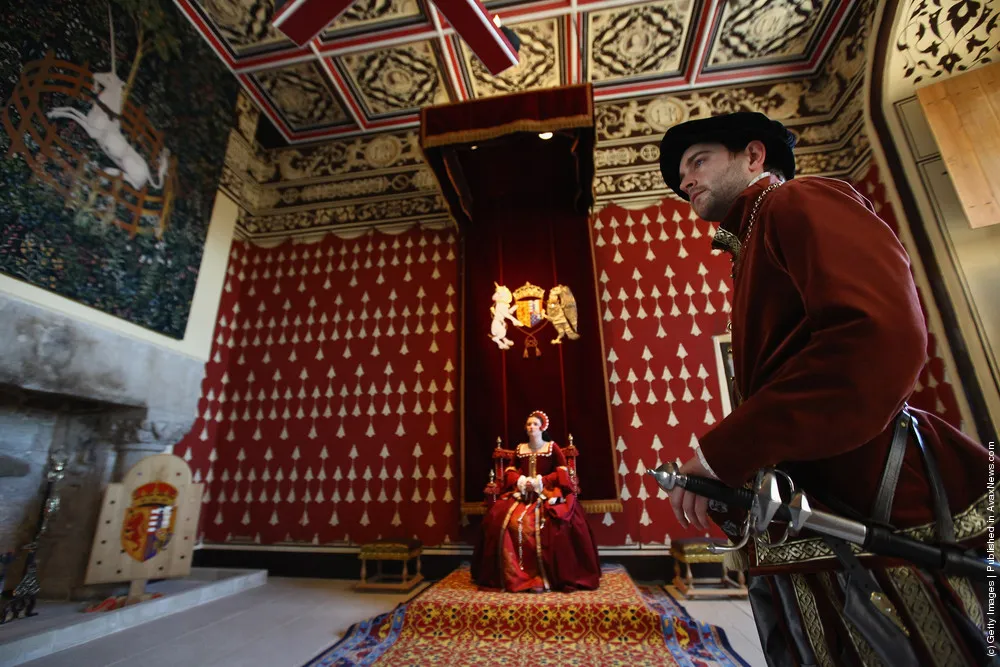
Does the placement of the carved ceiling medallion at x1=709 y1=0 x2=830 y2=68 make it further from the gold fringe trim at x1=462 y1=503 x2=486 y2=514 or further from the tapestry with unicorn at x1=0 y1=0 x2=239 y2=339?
the tapestry with unicorn at x1=0 y1=0 x2=239 y2=339

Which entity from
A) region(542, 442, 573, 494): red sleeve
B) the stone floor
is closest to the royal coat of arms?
region(542, 442, 573, 494): red sleeve

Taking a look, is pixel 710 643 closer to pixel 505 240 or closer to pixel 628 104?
pixel 505 240

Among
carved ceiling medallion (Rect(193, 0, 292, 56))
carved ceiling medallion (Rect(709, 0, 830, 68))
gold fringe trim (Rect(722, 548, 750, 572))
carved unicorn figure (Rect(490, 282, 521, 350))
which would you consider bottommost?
gold fringe trim (Rect(722, 548, 750, 572))

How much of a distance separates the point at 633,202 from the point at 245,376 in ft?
19.1

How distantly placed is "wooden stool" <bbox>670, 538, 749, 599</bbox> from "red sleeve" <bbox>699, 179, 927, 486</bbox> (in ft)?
12.1

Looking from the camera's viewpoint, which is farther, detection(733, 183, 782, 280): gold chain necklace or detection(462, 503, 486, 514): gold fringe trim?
detection(462, 503, 486, 514): gold fringe trim

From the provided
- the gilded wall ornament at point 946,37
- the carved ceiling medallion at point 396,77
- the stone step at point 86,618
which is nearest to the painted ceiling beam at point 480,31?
the carved ceiling medallion at point 396,77

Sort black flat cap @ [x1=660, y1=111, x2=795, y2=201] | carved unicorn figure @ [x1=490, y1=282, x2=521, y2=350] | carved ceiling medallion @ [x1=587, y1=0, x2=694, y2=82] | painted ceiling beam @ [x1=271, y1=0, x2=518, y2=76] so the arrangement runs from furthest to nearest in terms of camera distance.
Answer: carved unicorn figure @ [x1=490, y1=282, x2=521, y2=350] → carved ceiling medallion @ [x1=587, y1=0, x2=694, y2=82] → painted ceiling beam @ [x1=271, y1=0, x2=518, y2=76] → black flat cap @ [x1=660, y1=111, x2=795, y2=201]

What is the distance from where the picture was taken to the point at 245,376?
5805 millimetres

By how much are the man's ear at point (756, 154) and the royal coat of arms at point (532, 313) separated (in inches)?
152

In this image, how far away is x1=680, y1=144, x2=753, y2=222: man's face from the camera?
3.96ft

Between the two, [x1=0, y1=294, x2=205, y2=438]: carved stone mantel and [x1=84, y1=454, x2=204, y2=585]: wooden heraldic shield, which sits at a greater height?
[x1=0, y1=294, x2=205, y2=438]: carved stone mantel

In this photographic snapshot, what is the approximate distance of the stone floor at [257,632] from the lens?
267 centimetres

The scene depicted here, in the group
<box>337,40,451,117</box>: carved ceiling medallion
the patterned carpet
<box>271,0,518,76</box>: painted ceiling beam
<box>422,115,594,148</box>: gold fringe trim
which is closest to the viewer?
the patterned carpet
